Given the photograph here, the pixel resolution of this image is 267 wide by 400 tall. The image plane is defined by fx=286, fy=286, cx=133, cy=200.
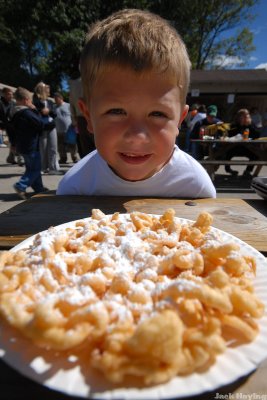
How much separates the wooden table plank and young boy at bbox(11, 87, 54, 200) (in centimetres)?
324

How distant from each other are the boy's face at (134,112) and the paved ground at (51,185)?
2992 mm

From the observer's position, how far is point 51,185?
5.18 metres

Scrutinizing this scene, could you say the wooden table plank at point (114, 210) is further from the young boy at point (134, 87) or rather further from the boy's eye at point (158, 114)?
the boy's eye at point (158, 114)

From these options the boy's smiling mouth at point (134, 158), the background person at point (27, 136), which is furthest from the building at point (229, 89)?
the boy's smiling mouth at point (134, 158)

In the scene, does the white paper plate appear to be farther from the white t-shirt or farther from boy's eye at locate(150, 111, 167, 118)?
the white t-shirt

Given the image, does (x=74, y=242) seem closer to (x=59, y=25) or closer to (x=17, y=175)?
(x=17, y=175)

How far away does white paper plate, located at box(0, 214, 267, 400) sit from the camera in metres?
0.42

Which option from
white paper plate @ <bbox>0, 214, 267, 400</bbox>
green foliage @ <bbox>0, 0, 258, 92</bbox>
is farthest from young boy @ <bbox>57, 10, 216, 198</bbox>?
green foliage @ <bbox>0, 0, 258, 92</bbox>

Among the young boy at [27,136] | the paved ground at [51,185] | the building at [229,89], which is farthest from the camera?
the building at [229,89]

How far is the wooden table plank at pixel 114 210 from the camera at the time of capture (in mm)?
1033

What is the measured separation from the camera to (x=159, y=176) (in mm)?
1688

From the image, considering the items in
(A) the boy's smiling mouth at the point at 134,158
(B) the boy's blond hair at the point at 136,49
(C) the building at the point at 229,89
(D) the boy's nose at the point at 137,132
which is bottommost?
(A) the boy's smiling mouth at the point at 134,158

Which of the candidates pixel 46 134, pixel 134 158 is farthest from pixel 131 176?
pixel 46 134

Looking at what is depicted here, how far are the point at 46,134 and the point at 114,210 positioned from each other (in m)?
4.98
